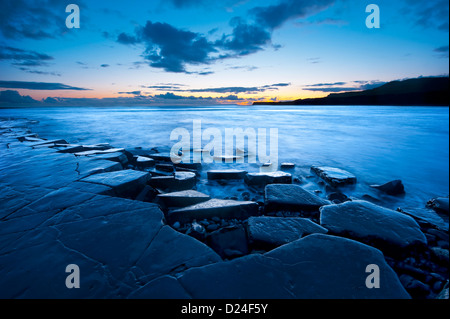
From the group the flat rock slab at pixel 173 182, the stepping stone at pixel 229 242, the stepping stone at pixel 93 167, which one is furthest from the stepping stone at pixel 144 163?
the stepping stone at pixel 229 242

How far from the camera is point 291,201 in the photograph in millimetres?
2369

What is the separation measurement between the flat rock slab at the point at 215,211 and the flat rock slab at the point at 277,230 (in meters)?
0.31

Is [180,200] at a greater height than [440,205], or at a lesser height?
greater

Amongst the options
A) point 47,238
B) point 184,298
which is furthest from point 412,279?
point 47,238

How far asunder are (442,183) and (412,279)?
4.02m

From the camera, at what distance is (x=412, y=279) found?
4.70 feet

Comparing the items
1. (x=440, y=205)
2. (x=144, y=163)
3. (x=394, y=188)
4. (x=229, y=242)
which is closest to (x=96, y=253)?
(x=229, y=242)

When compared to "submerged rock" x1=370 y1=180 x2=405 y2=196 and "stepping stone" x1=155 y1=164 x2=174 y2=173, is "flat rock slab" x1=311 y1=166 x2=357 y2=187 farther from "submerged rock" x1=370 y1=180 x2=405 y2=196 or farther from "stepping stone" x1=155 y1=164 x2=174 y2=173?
"stepping stone" x1=155 y1=164 x2=174 y2=173

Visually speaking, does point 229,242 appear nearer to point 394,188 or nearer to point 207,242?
point 207,242

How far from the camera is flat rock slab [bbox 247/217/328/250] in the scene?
1.67 meters

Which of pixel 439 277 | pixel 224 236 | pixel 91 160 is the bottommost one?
pixel 439 277

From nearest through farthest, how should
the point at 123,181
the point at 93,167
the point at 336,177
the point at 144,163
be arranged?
the point at 123,181
the point at 93,167
the point at 336,177
the point at 144,163

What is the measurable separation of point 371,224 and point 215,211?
161 cm
